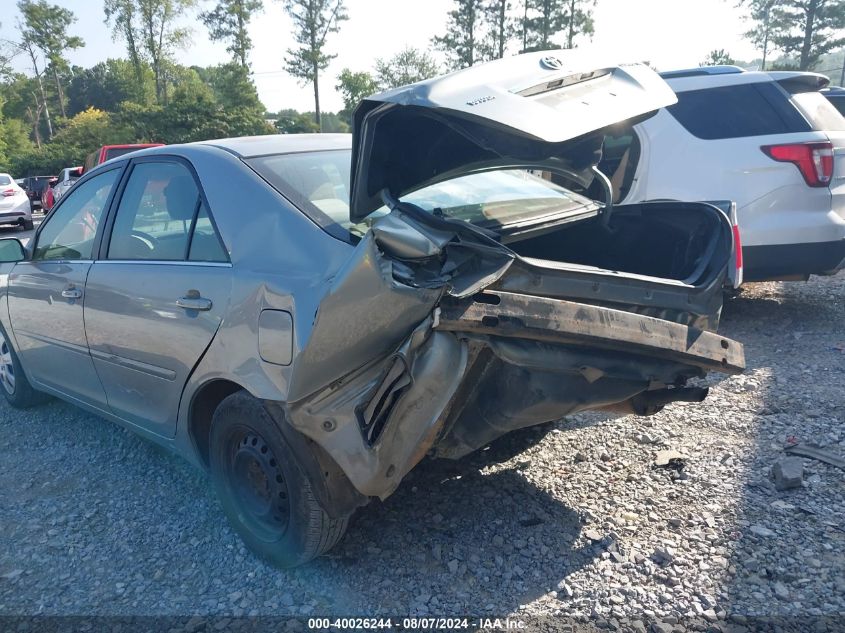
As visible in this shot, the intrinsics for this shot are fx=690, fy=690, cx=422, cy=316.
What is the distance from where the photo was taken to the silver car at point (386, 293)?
2342 millimetres

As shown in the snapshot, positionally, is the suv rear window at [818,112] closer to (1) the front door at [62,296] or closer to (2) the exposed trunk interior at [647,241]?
(2) the exposed trunk interior at [647,241]

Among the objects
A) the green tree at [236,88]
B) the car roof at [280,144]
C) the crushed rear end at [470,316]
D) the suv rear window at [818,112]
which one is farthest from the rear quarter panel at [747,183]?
the green tree at [236,88]

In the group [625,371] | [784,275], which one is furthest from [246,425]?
[784,275]

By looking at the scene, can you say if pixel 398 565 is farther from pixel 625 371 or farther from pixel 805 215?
pixel 805 215

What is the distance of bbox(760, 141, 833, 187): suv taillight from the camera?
5195 millimetres

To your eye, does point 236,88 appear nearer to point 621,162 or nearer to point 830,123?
point 621,162

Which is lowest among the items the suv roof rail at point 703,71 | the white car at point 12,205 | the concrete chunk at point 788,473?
the white car at point 12,205

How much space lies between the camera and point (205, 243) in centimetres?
298

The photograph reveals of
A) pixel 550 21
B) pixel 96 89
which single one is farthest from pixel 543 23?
pixel 96 89

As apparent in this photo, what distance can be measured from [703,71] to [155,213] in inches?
191

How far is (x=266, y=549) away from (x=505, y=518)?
106 centimetres

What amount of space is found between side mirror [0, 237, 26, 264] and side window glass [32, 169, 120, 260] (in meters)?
0.10

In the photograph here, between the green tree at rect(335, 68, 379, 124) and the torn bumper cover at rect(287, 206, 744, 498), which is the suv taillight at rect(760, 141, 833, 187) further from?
the green tree at rect(335, 68, 379, 124)

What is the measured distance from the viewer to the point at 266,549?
2.89 metres
